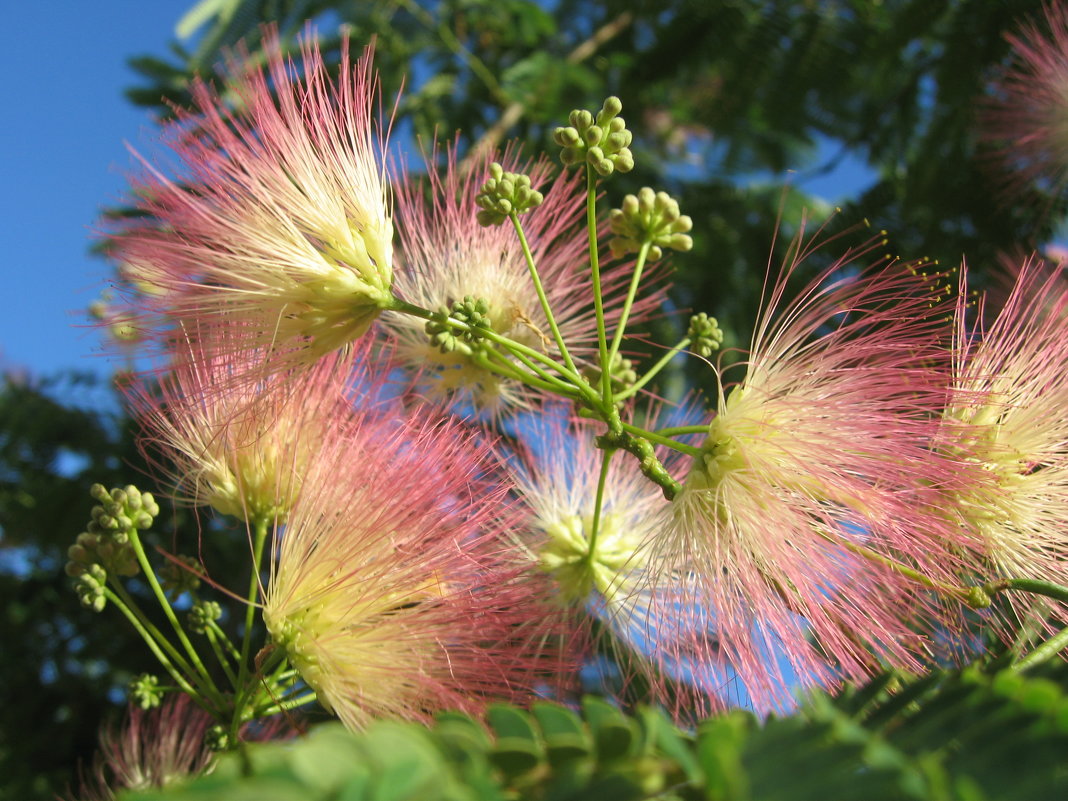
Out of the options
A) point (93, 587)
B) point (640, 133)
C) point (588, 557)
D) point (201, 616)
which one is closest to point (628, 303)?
point (588, 557)

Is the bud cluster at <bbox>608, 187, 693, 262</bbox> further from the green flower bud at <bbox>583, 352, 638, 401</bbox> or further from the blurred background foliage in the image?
the blurred background foliage

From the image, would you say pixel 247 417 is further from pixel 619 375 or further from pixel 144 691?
pixel 619 375

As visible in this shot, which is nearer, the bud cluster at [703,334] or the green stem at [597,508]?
the green stem at [597,508]

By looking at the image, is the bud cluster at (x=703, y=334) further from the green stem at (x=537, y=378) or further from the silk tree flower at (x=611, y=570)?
the green stem at (x=537, y=378)

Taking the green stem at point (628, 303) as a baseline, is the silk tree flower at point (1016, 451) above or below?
below

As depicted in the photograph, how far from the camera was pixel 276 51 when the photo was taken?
1770 millimetres

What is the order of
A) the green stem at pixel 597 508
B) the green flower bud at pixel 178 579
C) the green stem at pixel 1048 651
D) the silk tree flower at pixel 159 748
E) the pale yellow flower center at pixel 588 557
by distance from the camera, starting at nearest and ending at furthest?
1. the green stem at pixel 1048 651
2. the green stem at pixel 597 508
3. the green flower bud at pixel 178 579
4. the pale yellow flower center at pixel 588 557
5. the silk tree flower at pixel 159 748

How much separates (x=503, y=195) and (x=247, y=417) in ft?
2.47

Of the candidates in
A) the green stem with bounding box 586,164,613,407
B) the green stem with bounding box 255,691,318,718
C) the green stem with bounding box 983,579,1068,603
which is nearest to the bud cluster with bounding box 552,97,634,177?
the green stem with bounding box 586,164,613,407

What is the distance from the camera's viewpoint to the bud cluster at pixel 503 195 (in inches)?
64.4

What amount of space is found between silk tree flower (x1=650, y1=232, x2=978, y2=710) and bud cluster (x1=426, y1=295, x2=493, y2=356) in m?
0.50

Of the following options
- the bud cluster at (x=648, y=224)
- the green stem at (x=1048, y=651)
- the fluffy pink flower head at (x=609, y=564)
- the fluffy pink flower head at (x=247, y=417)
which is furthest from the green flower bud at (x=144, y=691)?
the green stem at (x=1048, y=651)

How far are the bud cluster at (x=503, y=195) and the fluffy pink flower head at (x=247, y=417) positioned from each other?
483 mm

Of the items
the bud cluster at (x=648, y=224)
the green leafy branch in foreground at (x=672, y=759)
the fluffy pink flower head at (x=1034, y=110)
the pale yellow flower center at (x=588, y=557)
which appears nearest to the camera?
the green leafy branch in foreground at (x=672, y=759)
